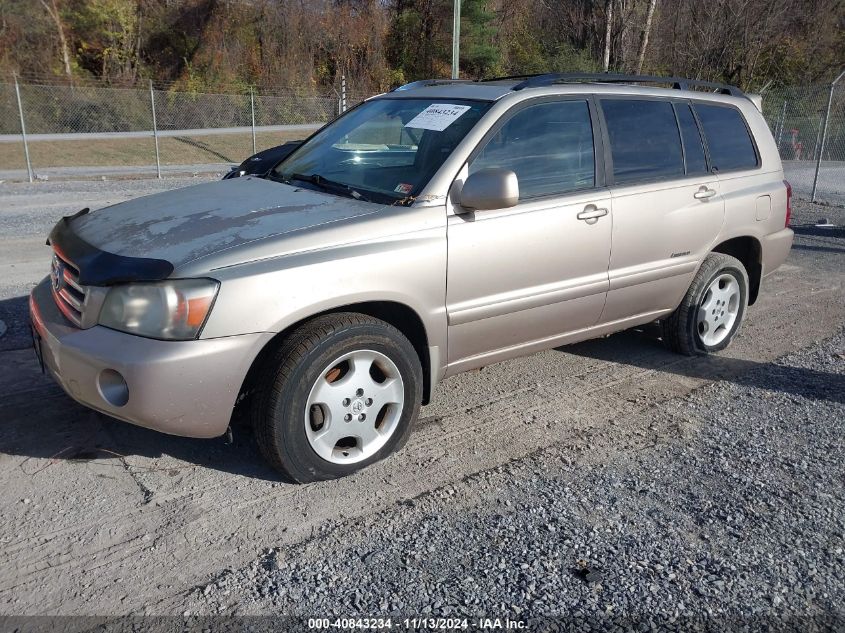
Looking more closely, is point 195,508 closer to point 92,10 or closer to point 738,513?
point 738,513

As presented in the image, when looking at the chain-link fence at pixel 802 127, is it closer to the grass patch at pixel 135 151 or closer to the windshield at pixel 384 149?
the grass patch at pixel 135 151

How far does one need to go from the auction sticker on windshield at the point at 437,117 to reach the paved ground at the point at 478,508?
1634 mm

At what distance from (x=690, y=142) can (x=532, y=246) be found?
5.78ft

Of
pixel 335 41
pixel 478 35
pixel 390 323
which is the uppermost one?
pixel 478 35

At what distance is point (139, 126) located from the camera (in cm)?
2503

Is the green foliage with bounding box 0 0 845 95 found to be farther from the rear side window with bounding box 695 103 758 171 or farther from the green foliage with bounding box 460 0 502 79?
the rear side window with bounding box 695 103 758 171

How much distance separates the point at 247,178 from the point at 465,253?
164 centimetres

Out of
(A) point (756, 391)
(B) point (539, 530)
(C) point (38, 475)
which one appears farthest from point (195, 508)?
(A) point (756, 391)

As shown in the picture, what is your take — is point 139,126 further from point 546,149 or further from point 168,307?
point 168,307

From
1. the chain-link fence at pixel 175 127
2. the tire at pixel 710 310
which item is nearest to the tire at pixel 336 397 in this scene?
the tire at pixel 710 310

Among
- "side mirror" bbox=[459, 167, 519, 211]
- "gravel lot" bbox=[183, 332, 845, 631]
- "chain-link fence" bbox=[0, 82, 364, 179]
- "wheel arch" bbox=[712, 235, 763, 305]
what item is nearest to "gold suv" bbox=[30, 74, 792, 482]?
"side mirror" bbox=[459, 167, 519, 211]

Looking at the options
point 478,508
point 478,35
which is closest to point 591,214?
point 478,508

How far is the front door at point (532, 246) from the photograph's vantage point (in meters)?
3.84

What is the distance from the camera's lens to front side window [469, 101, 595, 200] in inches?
158
